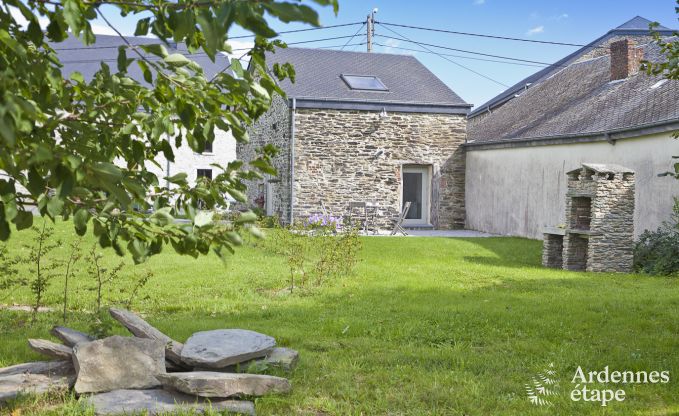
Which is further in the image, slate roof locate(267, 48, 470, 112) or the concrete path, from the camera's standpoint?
slate roof locate(267, 48, 470, 112)

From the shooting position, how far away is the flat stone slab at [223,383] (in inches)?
174

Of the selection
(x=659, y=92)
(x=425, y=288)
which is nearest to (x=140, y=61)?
(x=425, y=288)

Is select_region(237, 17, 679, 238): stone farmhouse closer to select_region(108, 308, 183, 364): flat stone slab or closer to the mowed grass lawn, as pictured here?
the mowed grass lawn

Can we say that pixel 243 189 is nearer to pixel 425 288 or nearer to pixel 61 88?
pixel 61 88

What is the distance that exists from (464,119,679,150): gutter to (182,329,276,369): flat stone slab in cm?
1067

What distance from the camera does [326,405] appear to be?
4559 mm

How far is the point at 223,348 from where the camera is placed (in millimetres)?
4996

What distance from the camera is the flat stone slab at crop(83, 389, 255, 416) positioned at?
4.23 m

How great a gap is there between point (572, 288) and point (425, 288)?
222 centimetres

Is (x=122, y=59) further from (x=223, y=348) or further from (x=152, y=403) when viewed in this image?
(x=223, y=348)

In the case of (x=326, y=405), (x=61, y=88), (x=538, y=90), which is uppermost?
(x=538, y=90)

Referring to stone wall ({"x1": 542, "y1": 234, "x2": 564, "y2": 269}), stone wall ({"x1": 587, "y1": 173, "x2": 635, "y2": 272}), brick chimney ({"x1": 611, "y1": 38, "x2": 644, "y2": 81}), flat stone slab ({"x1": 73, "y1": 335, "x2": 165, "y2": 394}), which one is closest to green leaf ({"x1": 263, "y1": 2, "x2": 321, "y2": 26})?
flat stone slab ({"x1": 73, "y1": 335, "x2": 165, "y2": 394})

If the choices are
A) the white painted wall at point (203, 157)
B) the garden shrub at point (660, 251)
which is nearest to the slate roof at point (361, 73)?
the white painted wall at point (203, 157)

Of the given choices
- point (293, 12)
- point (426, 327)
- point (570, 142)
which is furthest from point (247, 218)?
point (570, 142)
